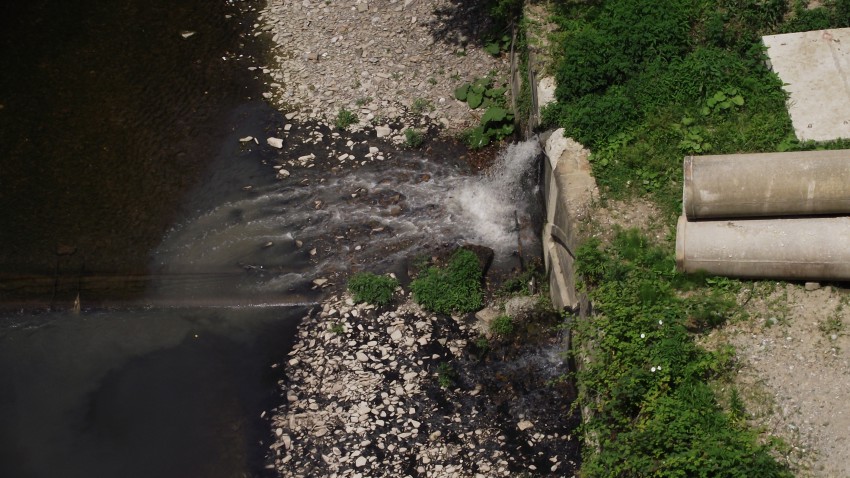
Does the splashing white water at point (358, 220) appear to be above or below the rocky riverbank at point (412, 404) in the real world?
above

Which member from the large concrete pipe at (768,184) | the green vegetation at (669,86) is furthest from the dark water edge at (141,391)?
the large concrete pipe at (768,184)

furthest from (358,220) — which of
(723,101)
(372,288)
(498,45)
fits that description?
(723,101)

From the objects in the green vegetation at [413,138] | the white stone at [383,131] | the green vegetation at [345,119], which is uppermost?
the green vegetation at [345,119]

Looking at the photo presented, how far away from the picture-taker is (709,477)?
670cm

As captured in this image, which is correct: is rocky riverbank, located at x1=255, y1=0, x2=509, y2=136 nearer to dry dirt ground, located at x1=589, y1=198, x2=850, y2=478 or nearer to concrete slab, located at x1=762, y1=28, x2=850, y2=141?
concrete slab, located at x1=762, y1=28, x2=850, y2=141

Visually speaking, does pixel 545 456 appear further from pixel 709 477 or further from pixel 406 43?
pixel 406 43

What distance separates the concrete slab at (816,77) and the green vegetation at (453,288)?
4.01 meters

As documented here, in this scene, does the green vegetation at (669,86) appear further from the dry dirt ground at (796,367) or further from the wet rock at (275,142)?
the wet rock at (275,142)

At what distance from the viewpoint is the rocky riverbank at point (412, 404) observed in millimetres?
8586

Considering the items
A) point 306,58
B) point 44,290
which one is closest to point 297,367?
point 44,290

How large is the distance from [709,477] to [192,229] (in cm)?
746

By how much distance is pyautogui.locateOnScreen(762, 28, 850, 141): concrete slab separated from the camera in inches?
355

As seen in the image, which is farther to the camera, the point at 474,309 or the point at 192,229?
the point at 192,229

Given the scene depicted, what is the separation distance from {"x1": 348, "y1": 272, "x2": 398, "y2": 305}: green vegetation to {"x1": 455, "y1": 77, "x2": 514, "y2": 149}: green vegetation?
2.76 m
